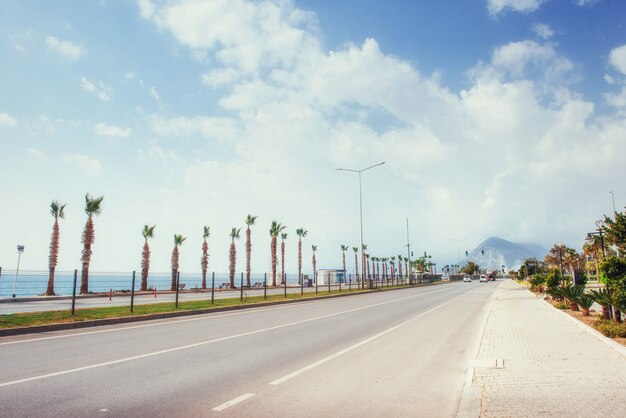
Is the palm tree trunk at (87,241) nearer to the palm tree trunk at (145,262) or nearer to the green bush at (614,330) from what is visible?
the palm tree trunk at (145,262)

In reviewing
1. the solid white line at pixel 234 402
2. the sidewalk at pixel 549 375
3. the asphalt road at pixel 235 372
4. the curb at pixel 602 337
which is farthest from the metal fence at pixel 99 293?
the curb at pixel 602 337

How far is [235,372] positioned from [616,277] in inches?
399

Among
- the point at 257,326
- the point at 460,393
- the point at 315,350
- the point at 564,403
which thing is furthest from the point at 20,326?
the point at 564,403

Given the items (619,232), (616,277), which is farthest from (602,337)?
(619,232)

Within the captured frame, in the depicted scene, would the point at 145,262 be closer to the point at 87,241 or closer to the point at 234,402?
the point at 87,241

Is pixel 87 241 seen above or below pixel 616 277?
above

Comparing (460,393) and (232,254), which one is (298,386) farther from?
(232,254)

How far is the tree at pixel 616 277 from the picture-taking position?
1046 centimetres

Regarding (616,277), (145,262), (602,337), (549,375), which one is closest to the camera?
(549,375)

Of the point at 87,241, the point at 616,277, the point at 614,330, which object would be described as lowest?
the point at 614,330

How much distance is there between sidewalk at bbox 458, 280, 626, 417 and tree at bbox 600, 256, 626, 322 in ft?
3.69

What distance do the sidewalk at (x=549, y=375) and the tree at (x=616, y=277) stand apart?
1.12m

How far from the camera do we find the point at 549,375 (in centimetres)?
652

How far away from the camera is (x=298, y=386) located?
6.09 m
